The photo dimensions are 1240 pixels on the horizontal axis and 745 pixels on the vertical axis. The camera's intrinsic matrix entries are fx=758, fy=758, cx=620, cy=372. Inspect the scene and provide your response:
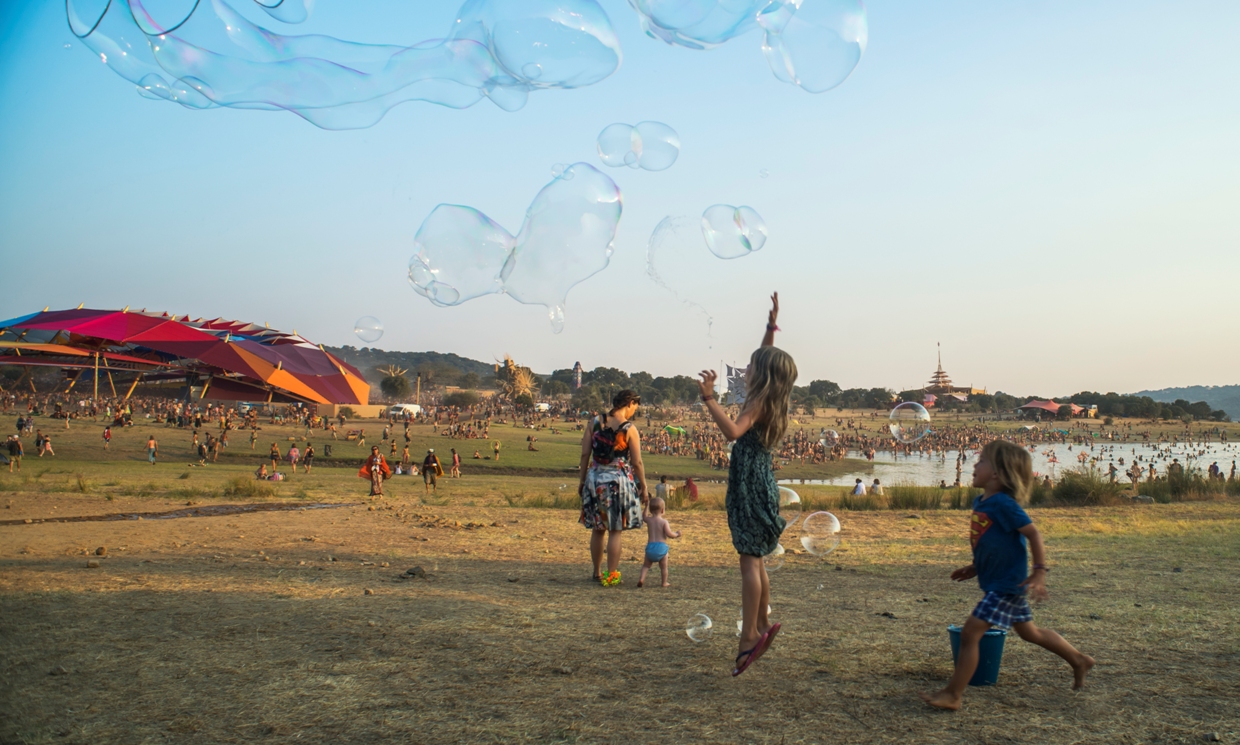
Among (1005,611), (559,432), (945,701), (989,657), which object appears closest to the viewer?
(945,701)

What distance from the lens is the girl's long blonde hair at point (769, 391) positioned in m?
4.46

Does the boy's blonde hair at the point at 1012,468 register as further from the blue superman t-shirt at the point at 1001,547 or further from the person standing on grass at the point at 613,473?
the person standing on grass at the point at 613,473

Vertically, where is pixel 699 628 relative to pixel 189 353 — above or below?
below

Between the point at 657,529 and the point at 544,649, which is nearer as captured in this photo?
the point at 544,649

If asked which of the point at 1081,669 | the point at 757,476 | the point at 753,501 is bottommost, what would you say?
the point at 1081,669

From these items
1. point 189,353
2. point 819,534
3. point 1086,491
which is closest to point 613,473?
point 819,534

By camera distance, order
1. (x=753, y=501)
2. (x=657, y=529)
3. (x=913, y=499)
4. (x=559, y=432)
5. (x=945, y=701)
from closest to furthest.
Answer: (x=945, y=701)
(x=753, y=501)
(x=657, y=529)
(x=913, y=499)
(x=559, y=432)

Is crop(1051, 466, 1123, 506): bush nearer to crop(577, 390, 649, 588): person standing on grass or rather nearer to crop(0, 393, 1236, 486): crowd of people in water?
crop(0, 393, 1236, 486): crowd of people in water

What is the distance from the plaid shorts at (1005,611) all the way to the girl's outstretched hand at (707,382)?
1.72 meters

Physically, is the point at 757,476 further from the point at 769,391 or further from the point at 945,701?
the point at 945,701

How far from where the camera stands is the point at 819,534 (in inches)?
345

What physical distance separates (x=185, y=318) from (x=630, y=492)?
5484cm

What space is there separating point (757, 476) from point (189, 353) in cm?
4764

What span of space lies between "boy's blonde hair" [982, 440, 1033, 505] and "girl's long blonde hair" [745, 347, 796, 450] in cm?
111
